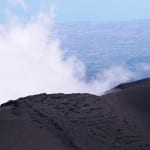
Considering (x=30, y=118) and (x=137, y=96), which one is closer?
(x=30, y=118)

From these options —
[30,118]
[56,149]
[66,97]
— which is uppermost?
[66,97]

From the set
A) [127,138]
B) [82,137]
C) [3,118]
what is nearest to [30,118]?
[3,118]

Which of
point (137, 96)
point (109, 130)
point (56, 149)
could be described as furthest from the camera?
point (137, 96)

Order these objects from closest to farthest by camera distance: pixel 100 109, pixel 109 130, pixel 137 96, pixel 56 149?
pixel 56 149
pixel 109 130
pixel 100 109
pixel 137 96

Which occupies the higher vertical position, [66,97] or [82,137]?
[66,97]

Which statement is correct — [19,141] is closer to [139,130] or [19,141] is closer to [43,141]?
[43,141]

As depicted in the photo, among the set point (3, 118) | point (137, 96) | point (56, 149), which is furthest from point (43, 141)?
point (137, 96)
